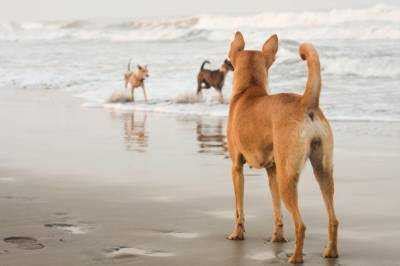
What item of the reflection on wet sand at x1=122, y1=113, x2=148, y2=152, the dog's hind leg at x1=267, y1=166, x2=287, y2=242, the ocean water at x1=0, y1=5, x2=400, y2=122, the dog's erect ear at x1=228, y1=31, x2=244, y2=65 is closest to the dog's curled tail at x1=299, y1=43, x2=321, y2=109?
the dog's hind leg at x1=267, y1=166, x2=287, y2=242

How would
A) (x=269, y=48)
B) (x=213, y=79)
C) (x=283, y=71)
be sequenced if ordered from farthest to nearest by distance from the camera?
(x=283, y=71), (x=213, y=79), (x=269, y=48)

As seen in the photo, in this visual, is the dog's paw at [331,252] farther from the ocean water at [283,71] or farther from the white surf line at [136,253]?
the ocean water at [283,71]

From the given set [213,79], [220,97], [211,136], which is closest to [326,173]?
[211,136]

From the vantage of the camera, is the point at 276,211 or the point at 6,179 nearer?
the point at 276,211

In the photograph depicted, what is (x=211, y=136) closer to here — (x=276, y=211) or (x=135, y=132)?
(x=135, y=132)

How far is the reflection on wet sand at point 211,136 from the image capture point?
36.1ft

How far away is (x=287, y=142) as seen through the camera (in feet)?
16.5

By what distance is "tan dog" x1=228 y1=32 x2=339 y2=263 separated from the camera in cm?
502

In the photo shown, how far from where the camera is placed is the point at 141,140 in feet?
39.3

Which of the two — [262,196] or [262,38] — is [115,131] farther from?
[262,38]

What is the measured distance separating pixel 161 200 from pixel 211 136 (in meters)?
5.30

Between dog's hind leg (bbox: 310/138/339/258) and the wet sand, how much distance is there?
11cm

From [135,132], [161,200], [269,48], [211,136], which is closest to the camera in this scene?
[269,48]

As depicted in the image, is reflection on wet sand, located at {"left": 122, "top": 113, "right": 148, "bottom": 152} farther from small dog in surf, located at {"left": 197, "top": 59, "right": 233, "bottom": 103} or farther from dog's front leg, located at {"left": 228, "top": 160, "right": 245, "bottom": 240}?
A: dog's front leg, located at {"left": 228, "top": 160, "right": 245, "bottom": 240}
